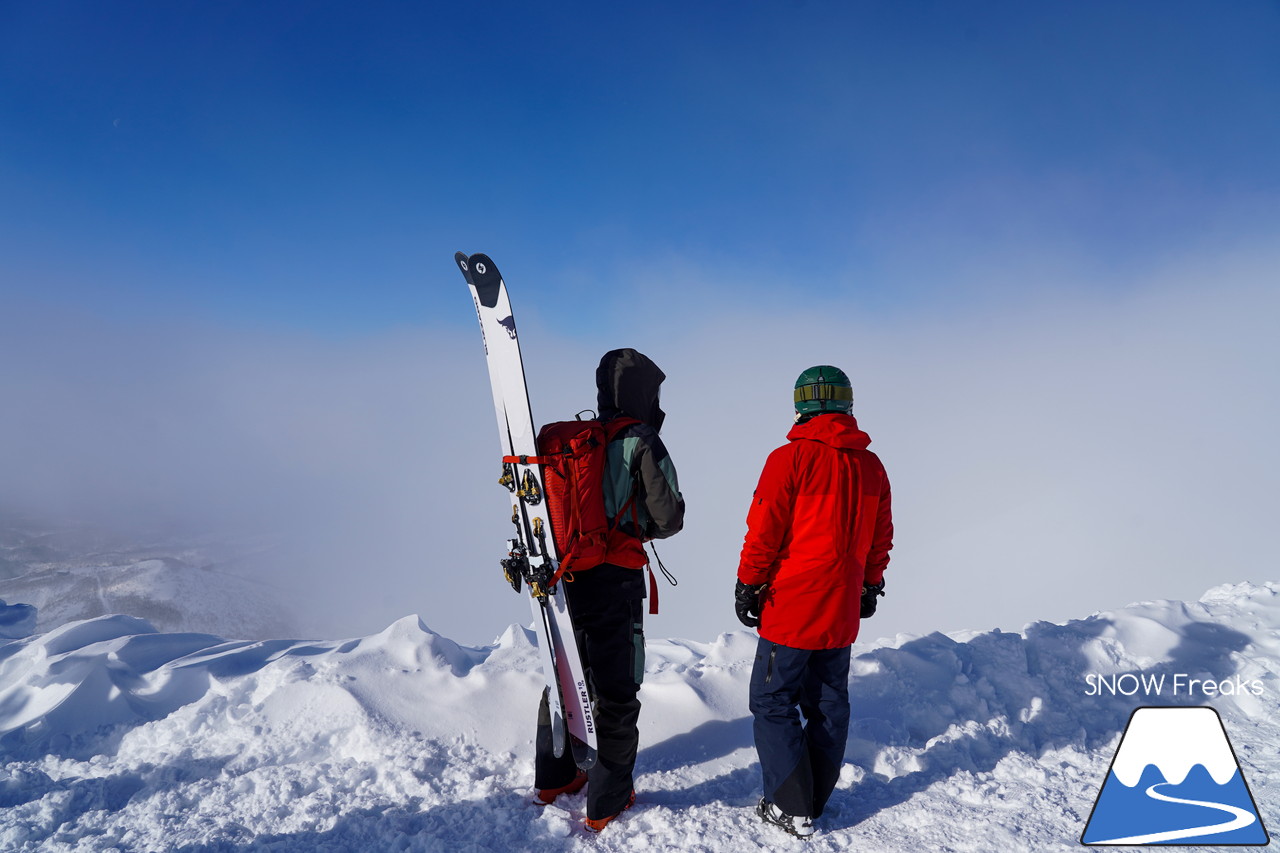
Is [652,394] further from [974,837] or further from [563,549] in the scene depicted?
[974,837]

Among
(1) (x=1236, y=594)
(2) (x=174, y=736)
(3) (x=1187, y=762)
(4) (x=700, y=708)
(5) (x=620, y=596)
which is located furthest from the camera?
(1) (x=1236, y=594)

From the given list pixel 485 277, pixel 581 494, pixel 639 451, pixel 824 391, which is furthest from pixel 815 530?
pixel 485 277

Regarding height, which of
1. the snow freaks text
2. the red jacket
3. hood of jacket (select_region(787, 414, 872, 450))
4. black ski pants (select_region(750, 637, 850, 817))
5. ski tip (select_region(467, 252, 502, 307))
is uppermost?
ski tip (select_region(467, 252, 502, 307))

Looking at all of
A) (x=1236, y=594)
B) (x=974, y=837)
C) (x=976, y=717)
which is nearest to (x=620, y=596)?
(x=974, y=837)

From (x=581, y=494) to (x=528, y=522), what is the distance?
0.44 meters

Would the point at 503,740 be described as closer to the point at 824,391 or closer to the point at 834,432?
the point at 834,432

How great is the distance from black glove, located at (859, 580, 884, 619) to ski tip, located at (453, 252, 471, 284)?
318 cm

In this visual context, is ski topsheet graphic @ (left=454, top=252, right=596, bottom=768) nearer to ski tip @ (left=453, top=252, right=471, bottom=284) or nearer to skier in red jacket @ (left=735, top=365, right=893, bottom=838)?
ski tip @ (left=453, top=252, right=471, bottom=284)

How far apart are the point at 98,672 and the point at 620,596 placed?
4.44m

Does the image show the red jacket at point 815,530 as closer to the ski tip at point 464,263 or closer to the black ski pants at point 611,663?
the black ski pants at point 611,663

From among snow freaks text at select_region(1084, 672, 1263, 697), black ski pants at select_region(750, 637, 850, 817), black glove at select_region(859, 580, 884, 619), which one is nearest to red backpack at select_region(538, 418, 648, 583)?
black ski pants at select_region(750, 637, 850, 817)

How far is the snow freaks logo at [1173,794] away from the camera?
10.8 feet

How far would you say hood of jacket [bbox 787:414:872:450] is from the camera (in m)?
3.39

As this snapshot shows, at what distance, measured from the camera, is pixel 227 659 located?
5613mm
